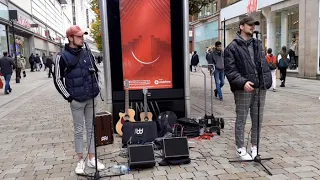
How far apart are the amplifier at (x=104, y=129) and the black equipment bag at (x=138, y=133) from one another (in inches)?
13.7

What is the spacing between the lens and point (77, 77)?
4434 millimetres

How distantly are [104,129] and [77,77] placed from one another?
5.67ft

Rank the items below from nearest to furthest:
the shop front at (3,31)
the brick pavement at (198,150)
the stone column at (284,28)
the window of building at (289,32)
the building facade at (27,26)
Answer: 1. the brick pavement at (198,150)
2. the window of building at (289,32)
3. the stone column at (284,28)
4. the shop front at (3,31)
5. the building facade at (27,26)

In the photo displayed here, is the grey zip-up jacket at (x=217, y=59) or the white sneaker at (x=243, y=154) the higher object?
the grey zip-up jacket at (x=217, y=59)

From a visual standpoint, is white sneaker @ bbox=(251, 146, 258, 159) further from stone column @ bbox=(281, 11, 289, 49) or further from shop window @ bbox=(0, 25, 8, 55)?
→ shop window @ bbox=(0, 25, 8, 55)

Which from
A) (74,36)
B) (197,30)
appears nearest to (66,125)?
(74,36)

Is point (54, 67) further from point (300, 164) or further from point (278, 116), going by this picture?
point (278, 116)

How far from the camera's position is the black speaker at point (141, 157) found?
15.3ft

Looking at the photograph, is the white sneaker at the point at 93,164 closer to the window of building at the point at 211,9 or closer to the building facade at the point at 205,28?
the building facade at the point at 205,28

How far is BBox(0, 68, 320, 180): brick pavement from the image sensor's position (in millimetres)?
4531

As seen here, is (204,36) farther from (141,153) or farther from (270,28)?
(141,153)

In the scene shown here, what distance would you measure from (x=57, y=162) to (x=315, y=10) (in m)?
16.1

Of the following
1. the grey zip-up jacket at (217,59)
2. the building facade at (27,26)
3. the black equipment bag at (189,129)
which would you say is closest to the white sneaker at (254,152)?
the black equipment bag at (189,129)

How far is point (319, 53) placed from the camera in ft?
56.9
